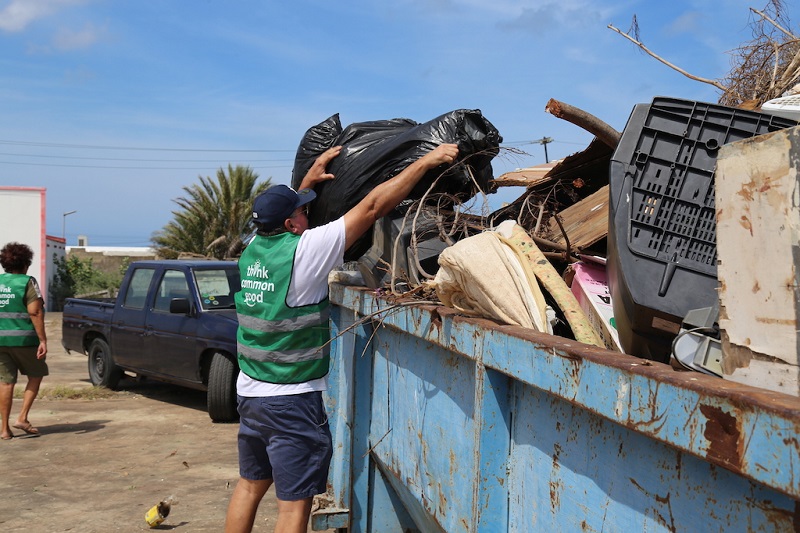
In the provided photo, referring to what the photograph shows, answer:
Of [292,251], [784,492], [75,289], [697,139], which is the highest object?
[697,139]

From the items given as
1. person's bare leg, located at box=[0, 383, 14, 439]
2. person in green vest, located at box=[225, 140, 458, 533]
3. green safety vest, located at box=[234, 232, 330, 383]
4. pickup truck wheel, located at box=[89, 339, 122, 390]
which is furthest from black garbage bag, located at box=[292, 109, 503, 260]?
pickup truck wheel, located at box=[89, 339, 122, 390]

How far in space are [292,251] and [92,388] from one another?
7765 millimetres

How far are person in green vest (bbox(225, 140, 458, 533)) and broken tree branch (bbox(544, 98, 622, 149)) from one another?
432 millimetres

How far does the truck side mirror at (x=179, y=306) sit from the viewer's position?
329 inches

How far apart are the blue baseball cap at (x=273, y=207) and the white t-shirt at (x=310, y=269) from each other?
16 centimetres

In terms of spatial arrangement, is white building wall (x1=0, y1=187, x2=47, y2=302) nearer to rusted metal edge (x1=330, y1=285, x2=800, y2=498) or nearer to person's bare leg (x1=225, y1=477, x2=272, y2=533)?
person's bare leg (x1=225, y1=477, x2=272, y2=533)

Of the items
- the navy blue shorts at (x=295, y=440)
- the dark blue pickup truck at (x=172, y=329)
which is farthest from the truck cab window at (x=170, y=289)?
the navy blue shorts at (x=295, y=440)

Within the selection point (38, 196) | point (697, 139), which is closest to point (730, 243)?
point (697, 139)

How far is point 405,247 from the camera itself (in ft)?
10.1

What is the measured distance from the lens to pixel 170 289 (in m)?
9.04

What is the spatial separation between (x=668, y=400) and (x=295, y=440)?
7.05 ft

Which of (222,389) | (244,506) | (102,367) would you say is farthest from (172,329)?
(244,506)

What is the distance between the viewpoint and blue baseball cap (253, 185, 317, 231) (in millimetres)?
3238

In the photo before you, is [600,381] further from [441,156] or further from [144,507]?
[144,507]
